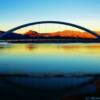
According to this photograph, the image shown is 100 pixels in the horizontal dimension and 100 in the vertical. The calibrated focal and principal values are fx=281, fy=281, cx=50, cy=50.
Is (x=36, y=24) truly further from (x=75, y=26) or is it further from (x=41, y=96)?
(x=41, y=96)

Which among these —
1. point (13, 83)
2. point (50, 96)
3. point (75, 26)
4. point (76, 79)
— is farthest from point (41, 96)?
point (75, 26)

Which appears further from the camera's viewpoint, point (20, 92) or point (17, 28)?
point (17, 28)

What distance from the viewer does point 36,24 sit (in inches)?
1726

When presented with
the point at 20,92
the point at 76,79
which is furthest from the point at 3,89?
the point at 76,79

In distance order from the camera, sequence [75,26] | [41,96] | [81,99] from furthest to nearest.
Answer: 1. [75,26]
2. [41,96]
3. [81,99]

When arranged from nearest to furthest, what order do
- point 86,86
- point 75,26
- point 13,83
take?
point 86,86 → point 13,83 → point 75,26

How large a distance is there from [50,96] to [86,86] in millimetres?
1741

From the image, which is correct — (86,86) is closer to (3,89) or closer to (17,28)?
(3,89)

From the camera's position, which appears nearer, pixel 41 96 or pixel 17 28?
pixel 41 96

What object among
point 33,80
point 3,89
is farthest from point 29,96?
point 33,80

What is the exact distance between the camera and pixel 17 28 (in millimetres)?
45281

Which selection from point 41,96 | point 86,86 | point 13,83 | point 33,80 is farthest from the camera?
point 33,80

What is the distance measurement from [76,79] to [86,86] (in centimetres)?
170

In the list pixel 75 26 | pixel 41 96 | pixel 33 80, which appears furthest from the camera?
pixel 75 26
